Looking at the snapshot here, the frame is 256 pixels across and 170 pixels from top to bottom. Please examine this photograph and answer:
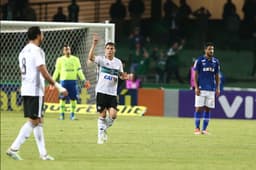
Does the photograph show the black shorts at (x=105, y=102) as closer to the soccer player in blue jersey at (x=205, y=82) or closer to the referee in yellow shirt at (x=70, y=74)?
the soccer player in blue jersey at (x=205, y=82)

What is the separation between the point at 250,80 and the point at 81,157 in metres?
20.2

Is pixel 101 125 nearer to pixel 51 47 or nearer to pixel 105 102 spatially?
pixel 105 102

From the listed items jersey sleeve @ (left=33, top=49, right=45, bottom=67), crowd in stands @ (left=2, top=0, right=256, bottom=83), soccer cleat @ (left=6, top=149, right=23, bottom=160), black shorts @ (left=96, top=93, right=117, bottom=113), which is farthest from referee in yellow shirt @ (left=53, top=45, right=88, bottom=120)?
jersey sleeve @ (left=33, top=49, right=45, bottom=67)

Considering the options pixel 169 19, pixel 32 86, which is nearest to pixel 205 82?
pixel 32 86

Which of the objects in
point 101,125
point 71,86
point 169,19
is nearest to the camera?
point 101,125

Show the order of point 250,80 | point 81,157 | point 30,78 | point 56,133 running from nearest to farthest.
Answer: point 30,78
point 81,157
point 56,133
point 250,80

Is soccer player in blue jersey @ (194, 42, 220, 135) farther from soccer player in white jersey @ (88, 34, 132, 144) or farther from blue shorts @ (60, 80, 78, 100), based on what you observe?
blue shorts @ (60, 80, 78, 100)

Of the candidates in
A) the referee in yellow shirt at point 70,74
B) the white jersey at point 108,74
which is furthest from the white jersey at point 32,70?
the referee in yellow shirt at point 70,74

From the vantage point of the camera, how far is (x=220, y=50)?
1368 inches

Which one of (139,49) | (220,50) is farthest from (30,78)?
(220,50)

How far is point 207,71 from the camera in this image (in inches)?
738

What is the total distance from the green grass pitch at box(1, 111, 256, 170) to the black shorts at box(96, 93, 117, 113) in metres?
0.65

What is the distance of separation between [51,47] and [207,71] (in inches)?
392

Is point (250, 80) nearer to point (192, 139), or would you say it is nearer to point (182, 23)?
point (182, 23)
